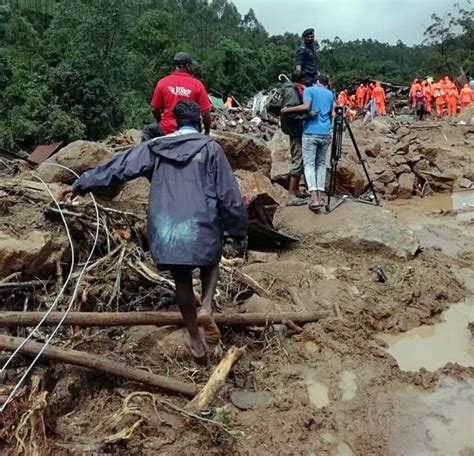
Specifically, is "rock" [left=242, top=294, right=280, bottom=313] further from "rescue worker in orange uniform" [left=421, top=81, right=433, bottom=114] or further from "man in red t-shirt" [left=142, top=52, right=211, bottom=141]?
"rescue worker in orange uniform" [left=421, top=81, right=433, bottom=114]

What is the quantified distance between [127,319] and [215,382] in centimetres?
69

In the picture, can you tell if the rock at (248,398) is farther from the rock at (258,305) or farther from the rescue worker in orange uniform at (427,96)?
the rescue worker in orange uniform at (427,96)

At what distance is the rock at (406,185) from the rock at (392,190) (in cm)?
9

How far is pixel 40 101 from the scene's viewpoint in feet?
67.4

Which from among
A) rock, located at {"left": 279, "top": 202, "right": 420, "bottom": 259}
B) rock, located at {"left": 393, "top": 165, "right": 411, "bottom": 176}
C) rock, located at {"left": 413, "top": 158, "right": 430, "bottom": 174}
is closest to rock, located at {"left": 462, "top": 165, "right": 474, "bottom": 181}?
rock, located at {"left": 413, "top": 158, "right": 430, "bottom": 174}

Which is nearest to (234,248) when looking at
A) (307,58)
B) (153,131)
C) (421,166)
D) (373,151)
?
(153,131)

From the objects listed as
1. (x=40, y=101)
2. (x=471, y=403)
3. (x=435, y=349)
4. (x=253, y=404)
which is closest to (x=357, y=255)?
(x=435, y=349)

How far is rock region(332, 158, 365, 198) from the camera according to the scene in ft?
28.8

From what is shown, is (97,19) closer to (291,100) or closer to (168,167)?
(291,100)

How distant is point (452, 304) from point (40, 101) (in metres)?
18.9

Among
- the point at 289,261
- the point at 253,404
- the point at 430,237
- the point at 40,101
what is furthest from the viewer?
the point at 40,101

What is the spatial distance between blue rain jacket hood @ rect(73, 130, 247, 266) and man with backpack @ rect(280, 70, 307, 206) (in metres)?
3.23

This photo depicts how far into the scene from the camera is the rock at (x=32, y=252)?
148 inches

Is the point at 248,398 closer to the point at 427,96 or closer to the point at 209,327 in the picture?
the point at 209,327
